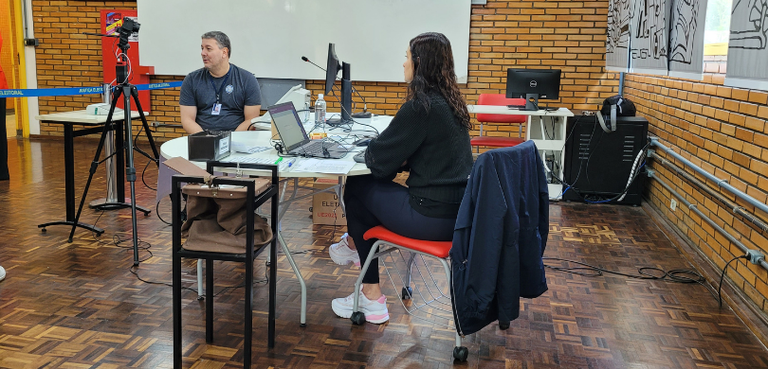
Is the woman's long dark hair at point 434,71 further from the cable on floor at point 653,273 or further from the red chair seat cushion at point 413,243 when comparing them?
the cable on floor at point 653,273

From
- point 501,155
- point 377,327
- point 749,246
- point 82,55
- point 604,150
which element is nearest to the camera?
point 501,155

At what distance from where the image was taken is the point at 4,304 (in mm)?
2779

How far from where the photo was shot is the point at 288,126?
295 cm

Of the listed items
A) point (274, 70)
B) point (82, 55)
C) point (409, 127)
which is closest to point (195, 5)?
point (274, 70)

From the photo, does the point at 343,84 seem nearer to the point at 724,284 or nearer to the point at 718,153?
the point at 718,153

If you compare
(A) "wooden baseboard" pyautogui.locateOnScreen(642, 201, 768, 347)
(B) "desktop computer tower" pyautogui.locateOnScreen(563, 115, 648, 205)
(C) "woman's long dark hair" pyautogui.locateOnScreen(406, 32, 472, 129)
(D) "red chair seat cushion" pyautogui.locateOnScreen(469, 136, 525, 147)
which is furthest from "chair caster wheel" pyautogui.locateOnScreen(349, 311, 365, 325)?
(B) "desktop computer tower" pyautogui.locateOnScreen(563, 115, 648, 205)

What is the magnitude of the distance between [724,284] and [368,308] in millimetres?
1830

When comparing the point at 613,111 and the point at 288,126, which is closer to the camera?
the point at 288,126

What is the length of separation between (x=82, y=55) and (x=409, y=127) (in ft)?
20.7

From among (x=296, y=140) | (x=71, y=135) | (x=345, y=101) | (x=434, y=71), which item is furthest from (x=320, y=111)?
(x=71, y=135)

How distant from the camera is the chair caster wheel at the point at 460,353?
238cm

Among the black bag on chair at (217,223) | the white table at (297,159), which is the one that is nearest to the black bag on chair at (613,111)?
the white table at (297,159)

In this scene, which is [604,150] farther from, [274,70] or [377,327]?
[274,70]

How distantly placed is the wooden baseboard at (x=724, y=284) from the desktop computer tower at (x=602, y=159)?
19.7 inches
